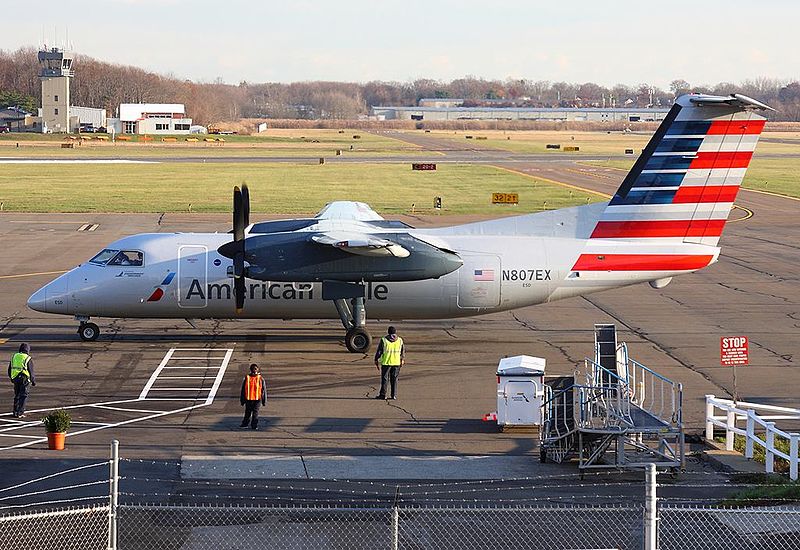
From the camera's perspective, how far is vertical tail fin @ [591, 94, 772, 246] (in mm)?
30750

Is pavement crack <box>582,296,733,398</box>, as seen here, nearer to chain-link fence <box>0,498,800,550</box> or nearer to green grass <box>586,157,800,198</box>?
chain-link fence <box>0,498,800,550</box>

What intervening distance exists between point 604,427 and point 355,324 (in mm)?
12634

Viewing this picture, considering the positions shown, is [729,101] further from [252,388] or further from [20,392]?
[20,392]

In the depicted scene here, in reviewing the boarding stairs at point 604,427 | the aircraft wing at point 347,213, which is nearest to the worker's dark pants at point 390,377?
the boarding stairs at point 604,427

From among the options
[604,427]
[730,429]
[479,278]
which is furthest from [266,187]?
[604,427]

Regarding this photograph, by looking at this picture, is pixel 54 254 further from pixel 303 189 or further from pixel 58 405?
pixel 303 189

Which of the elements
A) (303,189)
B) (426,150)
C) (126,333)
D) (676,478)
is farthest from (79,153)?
(676,478)

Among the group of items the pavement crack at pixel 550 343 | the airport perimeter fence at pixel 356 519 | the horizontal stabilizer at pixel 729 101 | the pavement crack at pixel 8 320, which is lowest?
the pavement crack at pixel 8 320

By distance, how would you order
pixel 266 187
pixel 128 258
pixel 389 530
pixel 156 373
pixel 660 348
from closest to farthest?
pixel 389 530 → pixel 156 373 → pixel 128 258 → pixel 660 348 → pixel 266 187

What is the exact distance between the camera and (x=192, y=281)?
1247 inches

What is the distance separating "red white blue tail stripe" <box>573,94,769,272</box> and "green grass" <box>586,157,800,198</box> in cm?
5812

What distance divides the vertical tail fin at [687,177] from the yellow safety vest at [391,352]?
28.5 ft

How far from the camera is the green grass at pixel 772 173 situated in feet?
301

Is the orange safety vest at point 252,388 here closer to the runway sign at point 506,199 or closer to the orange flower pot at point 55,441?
the orange flower pot at point 55,441
